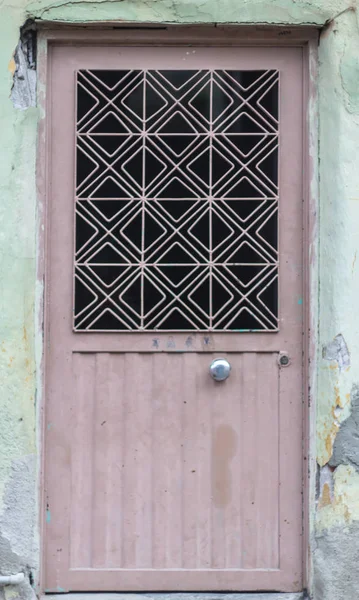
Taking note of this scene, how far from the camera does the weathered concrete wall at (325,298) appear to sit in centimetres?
360

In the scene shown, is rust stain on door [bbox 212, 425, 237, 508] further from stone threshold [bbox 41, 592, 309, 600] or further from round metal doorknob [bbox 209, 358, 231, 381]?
stone threshold [bbox 41, 592, 309, 600]

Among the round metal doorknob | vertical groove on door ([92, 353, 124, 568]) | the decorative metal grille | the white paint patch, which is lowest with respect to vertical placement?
vertical groove on door ([92, 353, 124, 568])

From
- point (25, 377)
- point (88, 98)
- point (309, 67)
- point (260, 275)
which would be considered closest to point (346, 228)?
point (260, 275)

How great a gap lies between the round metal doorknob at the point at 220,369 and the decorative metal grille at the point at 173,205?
0.16 meters

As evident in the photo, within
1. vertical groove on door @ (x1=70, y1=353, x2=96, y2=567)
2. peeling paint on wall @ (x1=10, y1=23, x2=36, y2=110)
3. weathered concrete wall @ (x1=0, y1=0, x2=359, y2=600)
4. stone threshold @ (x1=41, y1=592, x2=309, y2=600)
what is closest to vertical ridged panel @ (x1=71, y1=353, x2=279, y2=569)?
vertical groove on door @ (x1=70, y1=353, x2=96, y2=567)

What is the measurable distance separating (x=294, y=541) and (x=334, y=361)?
0.87 meters

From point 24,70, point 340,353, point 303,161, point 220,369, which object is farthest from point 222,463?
point 24,70

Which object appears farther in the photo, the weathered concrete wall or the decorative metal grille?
the decorative metal grille

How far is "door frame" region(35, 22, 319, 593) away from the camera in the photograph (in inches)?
145

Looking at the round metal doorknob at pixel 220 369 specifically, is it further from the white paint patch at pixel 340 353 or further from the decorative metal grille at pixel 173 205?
the white paint patch at pixel 340 353

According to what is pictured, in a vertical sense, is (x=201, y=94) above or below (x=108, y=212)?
above

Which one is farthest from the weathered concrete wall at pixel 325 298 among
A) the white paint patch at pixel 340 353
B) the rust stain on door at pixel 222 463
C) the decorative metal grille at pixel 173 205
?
the rust stain on door at pixel 222 463

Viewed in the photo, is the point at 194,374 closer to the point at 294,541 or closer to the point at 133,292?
the point at 133,292

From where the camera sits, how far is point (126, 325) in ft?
12.2
